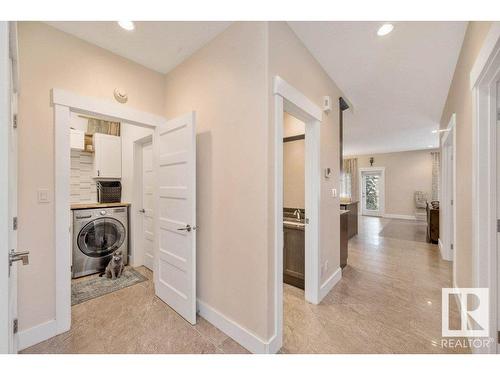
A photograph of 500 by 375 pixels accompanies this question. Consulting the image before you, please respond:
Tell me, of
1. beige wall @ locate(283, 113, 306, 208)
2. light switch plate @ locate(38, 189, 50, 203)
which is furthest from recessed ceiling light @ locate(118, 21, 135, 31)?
beige wall @ locate(283, 113, 306, 208)

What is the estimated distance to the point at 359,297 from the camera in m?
2.35

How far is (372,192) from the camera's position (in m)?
8.98

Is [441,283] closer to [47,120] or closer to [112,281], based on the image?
[112,281]

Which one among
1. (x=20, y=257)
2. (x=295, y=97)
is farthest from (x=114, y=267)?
(x=295, y=97)

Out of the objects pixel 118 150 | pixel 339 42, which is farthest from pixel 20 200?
pixel 339 42

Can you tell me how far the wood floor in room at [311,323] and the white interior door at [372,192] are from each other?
6.36 metres

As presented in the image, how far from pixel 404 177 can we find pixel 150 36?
9142mm

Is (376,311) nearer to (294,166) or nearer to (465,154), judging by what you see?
(465,154)

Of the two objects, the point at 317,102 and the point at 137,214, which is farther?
the point at 137,214

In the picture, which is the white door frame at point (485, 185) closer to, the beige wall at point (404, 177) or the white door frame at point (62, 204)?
the white door frame at point (62, 204)

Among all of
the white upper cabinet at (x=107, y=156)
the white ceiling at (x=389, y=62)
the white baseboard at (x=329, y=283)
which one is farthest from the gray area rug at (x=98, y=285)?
the white ceiling at (x=389, y=62)

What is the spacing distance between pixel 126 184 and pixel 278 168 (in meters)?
2.87

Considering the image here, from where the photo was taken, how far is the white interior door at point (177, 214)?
6.17 ft

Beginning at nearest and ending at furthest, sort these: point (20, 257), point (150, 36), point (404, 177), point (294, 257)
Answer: point (20, 257) < point (150, 36) < point (294, 257) < point (404, 177)
